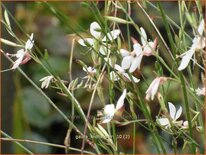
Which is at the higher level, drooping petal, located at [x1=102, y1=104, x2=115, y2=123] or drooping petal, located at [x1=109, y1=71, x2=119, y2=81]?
drooping petal, located at [x1=109, y1=71, x2=119, y2=81]

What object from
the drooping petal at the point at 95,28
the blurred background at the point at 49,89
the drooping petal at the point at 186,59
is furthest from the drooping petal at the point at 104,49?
the blurred background at the point at 49,89

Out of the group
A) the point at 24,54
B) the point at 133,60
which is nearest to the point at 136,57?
the point at 133,60

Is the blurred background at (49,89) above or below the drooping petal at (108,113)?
below

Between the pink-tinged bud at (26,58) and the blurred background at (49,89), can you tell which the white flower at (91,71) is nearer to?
the pink-tinged bud at (26,58)

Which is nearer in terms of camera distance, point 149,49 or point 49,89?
point 149,49

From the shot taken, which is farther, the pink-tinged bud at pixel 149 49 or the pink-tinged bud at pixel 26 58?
the pink-tinged bud at pixel 26 58

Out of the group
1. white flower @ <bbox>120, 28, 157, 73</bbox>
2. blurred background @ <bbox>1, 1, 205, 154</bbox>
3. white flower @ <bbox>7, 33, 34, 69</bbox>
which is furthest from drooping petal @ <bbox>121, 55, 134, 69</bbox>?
blurred background @ <bbox>1, 1, 205, 154</bbox>

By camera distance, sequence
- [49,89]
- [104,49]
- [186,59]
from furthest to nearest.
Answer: [49,89] < [104,49] < [186,59]

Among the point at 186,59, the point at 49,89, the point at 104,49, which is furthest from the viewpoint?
the point at 49,89

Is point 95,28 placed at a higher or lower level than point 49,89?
higher

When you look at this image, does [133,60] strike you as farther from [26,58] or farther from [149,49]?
[26,58]

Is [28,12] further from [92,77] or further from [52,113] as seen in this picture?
[92,77]

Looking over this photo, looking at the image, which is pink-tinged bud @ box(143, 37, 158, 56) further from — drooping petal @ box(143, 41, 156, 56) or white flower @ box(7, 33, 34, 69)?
white flower @ box(7, 33, 34, 69)

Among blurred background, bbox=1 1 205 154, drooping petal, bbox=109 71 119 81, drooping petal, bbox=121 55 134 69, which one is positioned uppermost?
drooping petal, bbox=121 55 134 69
